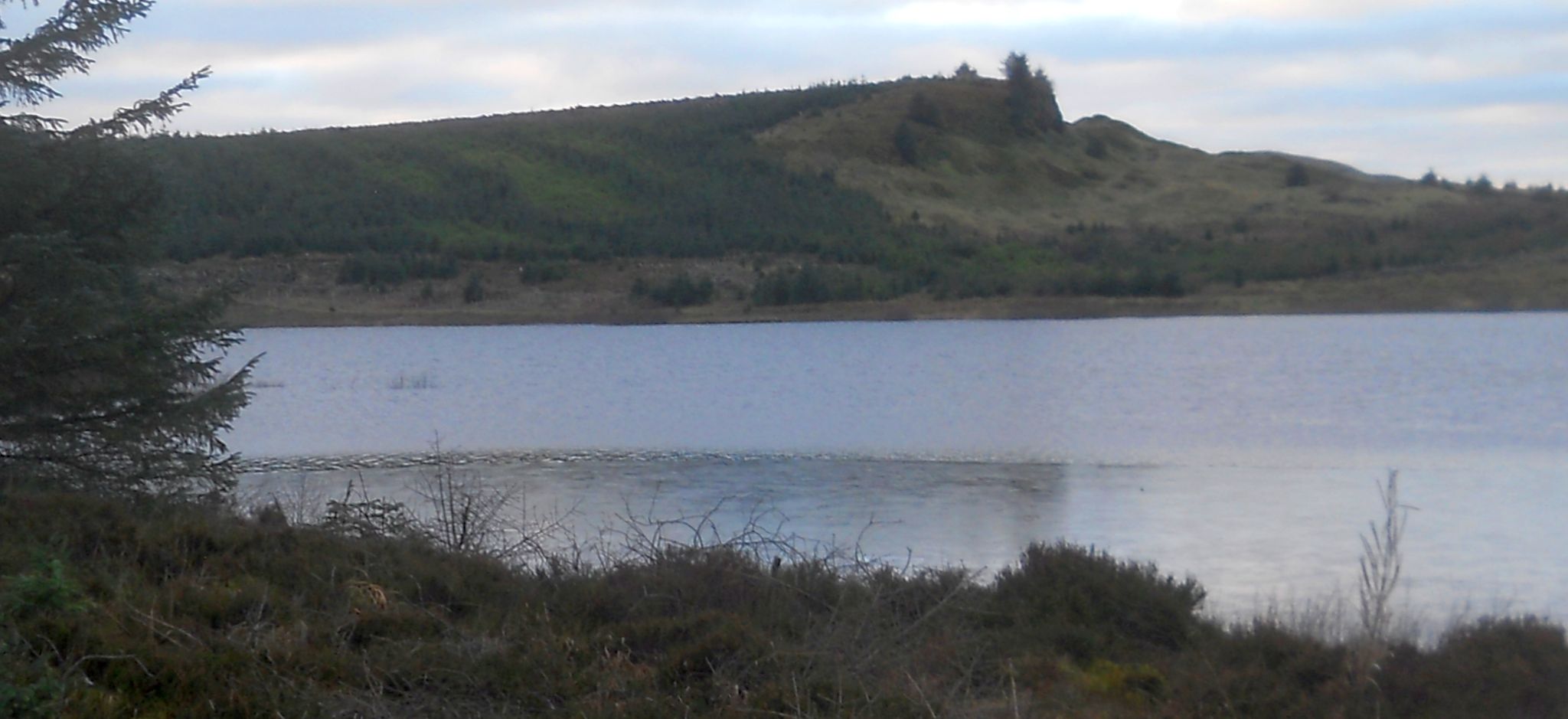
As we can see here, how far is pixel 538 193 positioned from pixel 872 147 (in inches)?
613

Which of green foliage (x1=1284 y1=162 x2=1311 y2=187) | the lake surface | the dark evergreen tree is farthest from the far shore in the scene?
the dark evergreen tree

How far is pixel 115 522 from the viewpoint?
747cm

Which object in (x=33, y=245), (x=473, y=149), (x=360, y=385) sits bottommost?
(x=360, y=385)

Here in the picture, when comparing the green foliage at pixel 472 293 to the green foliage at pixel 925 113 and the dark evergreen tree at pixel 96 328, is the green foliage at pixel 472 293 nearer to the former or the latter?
the green foliage at pixel 925 113

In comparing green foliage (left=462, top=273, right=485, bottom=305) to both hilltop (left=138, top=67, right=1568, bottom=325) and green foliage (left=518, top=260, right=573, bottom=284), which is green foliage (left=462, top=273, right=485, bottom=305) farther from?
green foliage (left=518, top=260, right=573, bottom=284)

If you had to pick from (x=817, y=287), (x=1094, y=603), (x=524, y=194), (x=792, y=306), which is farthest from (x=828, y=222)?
(x=1094, y=603)

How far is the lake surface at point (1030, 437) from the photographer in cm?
1107

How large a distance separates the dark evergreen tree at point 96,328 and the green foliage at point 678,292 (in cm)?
3597

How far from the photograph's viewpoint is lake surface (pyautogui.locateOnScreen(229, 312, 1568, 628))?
11.1m

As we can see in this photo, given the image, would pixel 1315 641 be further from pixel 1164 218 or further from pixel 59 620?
pixel 1164 218

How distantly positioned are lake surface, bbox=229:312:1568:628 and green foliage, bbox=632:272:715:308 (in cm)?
899

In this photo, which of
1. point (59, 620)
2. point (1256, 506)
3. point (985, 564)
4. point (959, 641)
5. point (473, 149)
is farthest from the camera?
point (473, 149)

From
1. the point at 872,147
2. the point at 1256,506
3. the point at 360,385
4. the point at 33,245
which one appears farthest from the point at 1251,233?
the point at 33,245

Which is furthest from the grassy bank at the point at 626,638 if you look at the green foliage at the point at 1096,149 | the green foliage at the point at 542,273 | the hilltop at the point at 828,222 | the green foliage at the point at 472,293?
the green foliage at the point at 1096,149
